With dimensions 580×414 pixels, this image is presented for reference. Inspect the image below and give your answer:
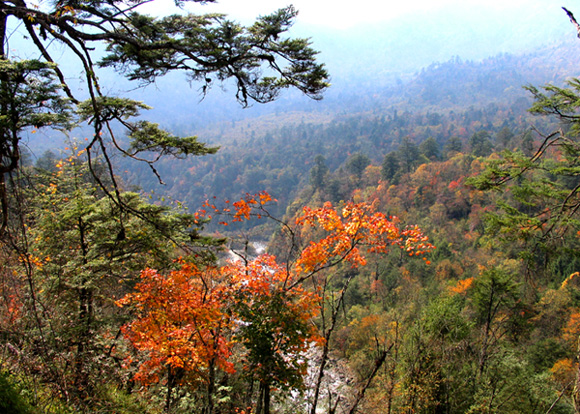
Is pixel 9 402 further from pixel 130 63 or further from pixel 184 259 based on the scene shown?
pixel 130 63

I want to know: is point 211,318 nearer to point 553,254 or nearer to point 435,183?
point 553,254

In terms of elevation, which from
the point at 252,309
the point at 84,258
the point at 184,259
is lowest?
the point at 252,309

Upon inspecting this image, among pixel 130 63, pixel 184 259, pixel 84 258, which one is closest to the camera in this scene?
pixel 130 63

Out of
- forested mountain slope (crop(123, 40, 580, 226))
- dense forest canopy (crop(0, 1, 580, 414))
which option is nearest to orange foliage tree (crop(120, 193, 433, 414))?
dense forest canopy (crop(0, 1, 580, 414))

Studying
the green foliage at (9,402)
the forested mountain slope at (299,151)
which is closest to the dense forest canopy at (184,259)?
the green foliage at (9,402)

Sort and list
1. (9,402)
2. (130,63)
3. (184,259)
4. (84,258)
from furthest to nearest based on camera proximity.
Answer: (84,258)
(184,259)
(130,63)
(9,402)

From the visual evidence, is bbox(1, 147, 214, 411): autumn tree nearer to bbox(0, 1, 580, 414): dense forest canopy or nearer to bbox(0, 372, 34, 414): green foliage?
bbox(0, 1, 580, 414): dense forest canopy

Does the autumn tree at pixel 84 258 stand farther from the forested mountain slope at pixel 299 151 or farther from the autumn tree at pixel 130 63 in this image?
the forested mountain slope at pixel 299 151

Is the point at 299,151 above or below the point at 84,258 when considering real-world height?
above

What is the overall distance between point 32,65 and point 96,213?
153 inches

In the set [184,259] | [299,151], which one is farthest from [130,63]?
[299,151]

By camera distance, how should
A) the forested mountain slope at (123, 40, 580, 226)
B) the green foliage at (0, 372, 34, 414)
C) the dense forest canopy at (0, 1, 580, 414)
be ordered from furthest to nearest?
the forested mountain slope at (123, 40, 580, 226), the dense forest canopy at (0, 1, 580, 414), the green foliage at (0, 372, 34, 414)

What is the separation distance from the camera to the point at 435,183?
50.3m

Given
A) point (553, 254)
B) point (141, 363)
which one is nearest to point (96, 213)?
point (141, 363)
